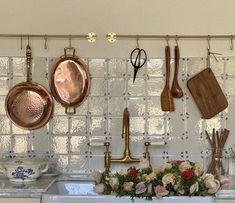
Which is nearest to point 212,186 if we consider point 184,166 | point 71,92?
point 184,166

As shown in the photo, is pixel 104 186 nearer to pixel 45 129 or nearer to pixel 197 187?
pixel 197 187

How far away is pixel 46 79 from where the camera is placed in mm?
2625

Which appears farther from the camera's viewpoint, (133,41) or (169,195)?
(133,41)

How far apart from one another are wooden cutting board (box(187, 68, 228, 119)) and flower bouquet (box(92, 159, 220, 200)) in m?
0.49

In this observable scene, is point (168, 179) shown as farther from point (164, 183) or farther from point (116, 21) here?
point (116, 21)

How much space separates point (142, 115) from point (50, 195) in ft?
2.24

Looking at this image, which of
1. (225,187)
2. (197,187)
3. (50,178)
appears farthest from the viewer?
(50,178)

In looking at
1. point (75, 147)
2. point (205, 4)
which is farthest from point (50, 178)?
point (205, 4)

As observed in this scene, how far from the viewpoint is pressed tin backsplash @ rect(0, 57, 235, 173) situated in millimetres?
2611

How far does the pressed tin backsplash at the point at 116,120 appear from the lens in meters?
2.61

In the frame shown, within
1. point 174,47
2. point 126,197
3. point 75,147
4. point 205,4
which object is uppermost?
point 205,4

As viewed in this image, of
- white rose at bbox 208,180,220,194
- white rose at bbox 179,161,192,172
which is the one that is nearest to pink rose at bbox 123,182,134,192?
white rose at bbox 179,161,192,172

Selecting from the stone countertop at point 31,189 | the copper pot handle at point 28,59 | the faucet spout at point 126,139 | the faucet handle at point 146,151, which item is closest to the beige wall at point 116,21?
the copper pot handle at point 28,59

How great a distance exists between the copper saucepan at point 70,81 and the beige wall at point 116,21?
0.06 meters
